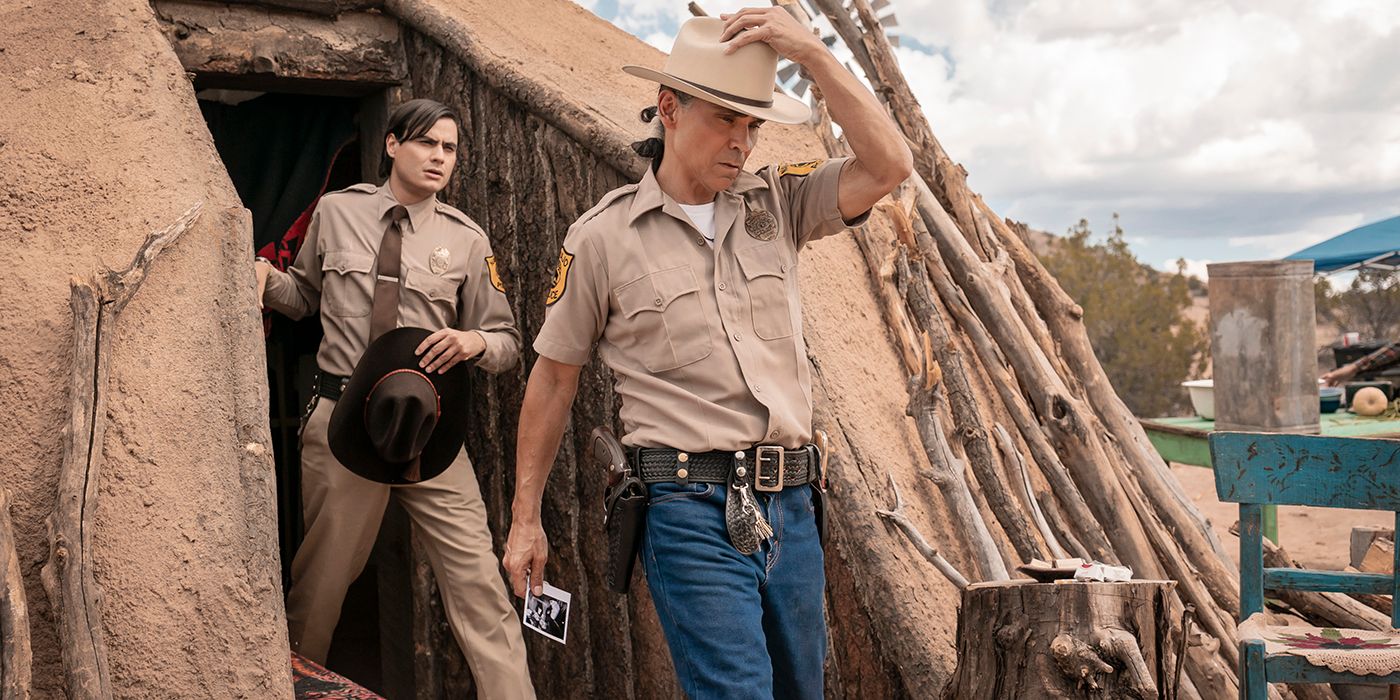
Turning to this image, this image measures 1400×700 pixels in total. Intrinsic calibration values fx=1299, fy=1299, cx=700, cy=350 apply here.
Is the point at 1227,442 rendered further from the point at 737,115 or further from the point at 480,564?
the point at 480,564

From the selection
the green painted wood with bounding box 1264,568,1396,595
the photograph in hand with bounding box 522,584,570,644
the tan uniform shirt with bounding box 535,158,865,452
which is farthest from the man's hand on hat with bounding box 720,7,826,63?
the green painted wood with bounding box 1264,568,1396,595

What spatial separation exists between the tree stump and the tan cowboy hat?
A: 1.24m

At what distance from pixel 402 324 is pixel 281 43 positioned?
1.41 meters

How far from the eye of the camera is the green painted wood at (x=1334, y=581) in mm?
3695

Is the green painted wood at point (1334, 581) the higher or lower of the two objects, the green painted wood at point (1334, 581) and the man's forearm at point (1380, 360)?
the lower

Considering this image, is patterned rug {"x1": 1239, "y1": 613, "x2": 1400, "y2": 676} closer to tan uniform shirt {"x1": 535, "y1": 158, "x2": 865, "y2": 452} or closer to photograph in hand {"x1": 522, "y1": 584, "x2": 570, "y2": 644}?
tan uniform shirt {"x1": 535, "y1": 158, "x2": 865, "y2": 452}

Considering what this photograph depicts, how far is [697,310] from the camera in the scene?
2.77 m

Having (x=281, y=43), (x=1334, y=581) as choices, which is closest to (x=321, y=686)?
(x=281, y=43)

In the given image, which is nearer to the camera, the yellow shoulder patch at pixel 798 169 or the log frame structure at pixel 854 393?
the yellow shoulder patch at pixel 798 169

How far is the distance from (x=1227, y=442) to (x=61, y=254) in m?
3.24

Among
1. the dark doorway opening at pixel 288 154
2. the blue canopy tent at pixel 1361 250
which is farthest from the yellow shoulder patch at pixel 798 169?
the blue canopy tent at pixel 1361 250

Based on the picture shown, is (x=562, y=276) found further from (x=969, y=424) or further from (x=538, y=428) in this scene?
(x=969, y=424)

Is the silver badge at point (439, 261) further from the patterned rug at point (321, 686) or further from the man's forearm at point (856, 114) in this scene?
the man's forearm at point (856, 114)

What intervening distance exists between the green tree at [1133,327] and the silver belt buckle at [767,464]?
14997 millimetres
